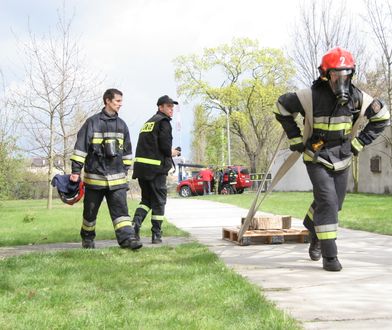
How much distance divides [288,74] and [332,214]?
42.2 meters

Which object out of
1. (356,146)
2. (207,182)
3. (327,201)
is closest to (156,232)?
(327,201)

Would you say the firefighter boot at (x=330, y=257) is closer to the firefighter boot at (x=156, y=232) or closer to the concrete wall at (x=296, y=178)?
the firefighter boot at (x=156, y=232)

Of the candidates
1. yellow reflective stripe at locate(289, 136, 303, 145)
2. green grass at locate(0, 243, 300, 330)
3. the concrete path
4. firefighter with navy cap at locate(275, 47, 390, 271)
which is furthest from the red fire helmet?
green grass at locate(0, 243, 300, 330)

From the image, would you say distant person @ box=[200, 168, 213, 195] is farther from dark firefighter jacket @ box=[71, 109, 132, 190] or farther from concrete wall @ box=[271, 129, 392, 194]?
dark firefighter jacket @ box=[71, 109, 132, 190]

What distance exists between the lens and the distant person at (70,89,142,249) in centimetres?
664

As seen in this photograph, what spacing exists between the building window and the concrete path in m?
18.5

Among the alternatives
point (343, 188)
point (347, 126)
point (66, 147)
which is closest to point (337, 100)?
point (347, 126)

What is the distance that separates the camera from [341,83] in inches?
196

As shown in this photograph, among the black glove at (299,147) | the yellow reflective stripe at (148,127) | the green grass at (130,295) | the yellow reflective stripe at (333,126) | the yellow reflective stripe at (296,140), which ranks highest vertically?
the yellow reflective stripe at (148,127)

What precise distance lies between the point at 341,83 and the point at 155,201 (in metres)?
3.49

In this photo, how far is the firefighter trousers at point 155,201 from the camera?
24.7ft

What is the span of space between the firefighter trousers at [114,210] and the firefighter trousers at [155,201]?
0.73 meters

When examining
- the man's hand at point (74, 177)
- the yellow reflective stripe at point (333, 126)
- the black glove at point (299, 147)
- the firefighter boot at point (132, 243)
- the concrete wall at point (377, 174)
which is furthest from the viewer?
the concrete wall at point (377, 174)

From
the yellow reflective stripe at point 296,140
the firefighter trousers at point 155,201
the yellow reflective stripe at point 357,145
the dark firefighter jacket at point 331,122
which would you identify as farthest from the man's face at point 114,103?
the yellow reflective stripe at point 357,145
